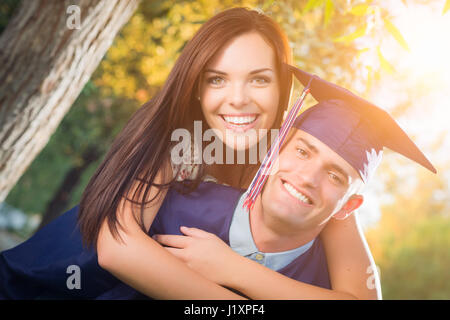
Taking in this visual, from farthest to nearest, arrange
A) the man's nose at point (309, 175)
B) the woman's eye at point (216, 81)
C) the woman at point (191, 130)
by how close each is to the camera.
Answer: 1. the woman's eye at point (216, 81)
2. the woman at point (191, 130)
3. the man's nose at point (309, 175)

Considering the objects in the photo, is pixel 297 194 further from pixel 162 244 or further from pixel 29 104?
pixel 29 104

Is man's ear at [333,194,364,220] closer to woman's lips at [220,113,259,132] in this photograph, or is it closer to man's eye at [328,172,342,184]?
man's eye at [328,172,342,184]

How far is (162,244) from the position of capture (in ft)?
6.48

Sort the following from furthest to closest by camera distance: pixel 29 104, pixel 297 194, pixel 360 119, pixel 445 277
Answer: pixel 445 277
pixel 29 104
pixel 360 119
pixel 297 194

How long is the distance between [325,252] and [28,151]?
1989mm

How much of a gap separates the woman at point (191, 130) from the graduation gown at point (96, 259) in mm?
71

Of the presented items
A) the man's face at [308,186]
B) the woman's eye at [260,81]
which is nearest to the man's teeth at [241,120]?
the woman's eye at [260,81]

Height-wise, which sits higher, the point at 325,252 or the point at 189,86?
the point at 189,86

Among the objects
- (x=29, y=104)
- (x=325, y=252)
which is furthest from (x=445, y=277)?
(x=29, y=104)

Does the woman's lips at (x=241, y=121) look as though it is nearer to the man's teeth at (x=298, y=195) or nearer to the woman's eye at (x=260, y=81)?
the woman's eye at (x=260, y=81)

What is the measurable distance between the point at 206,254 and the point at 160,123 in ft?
2.28

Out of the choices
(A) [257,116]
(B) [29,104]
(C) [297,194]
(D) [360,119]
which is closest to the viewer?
(C) [297,194]

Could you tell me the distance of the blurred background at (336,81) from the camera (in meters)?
2.48

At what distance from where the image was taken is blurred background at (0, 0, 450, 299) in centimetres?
248
